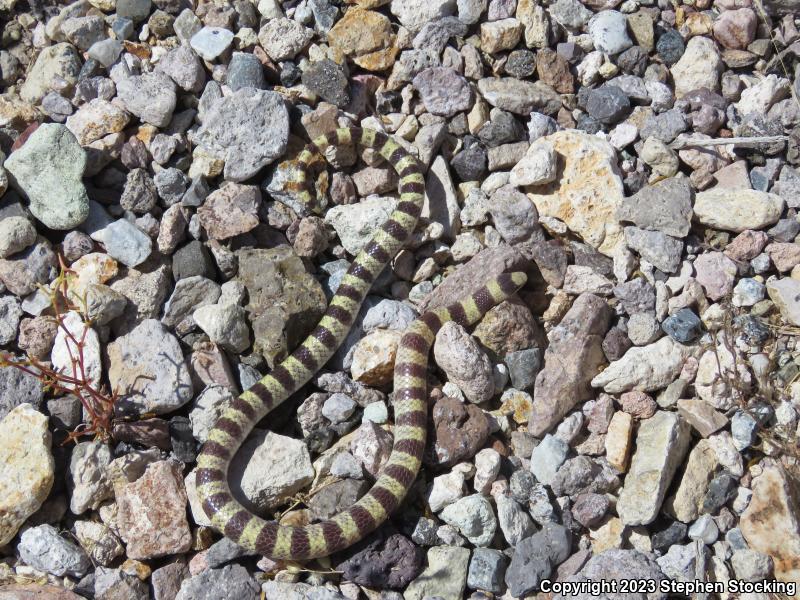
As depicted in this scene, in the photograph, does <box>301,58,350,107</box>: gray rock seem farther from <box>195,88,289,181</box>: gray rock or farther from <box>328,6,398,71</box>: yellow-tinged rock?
<box>195,88,289,181</box>: gray rock

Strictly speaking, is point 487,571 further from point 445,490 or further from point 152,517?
point 152,517

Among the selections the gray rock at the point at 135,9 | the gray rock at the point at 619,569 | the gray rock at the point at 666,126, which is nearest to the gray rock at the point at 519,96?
the gray rock at the point at 666,126

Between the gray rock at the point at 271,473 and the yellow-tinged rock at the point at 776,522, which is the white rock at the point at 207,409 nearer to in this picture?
the gray rock at the point at 271,473

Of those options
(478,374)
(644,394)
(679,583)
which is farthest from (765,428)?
(478,374)

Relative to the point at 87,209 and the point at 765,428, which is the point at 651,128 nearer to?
the point at 765,428

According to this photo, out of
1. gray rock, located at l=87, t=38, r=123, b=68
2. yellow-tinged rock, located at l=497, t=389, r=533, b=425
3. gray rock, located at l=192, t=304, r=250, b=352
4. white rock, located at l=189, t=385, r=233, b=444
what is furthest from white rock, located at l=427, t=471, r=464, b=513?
gray rock, located at l=87, t=38, r=123, b=68

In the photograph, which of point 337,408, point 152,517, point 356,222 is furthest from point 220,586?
point 356,222
